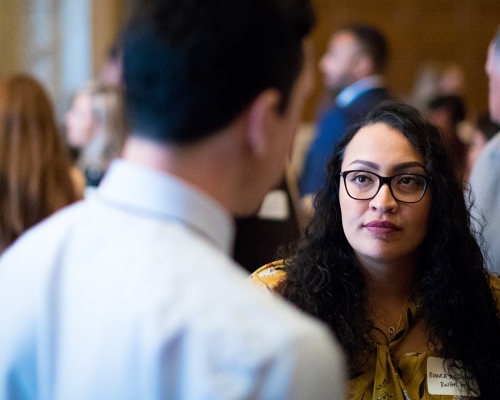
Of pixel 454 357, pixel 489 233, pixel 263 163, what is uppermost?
pixel 263 163

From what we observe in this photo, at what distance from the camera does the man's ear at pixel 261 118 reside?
33.2 inches

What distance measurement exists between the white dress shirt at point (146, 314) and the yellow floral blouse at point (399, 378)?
3.40 feet

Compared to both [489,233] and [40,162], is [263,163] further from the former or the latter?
[40,162]

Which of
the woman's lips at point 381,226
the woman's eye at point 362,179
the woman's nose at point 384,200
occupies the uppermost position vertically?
the woman's eye at point 362,179

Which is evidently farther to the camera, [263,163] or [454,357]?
[454,357]

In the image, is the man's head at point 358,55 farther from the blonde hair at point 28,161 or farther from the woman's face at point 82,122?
the blonde hair at point 28,161

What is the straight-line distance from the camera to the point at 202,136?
83cm

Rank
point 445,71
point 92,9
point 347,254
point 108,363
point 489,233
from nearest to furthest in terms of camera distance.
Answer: point 108,363 < point 347,254 < point 489,233 < point 92,9 < point 445,71

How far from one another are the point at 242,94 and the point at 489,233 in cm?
170

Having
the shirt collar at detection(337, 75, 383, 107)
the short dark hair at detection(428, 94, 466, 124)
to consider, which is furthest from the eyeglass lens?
the short dark hair at detection(428, 94, 466, 124)

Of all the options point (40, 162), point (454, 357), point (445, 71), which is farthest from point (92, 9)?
point (454, 357)

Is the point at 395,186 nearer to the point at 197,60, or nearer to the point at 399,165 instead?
the point at 399,165

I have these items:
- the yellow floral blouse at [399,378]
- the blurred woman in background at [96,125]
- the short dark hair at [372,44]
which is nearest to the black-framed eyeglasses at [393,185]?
the yellow floral blouse at [399,378]

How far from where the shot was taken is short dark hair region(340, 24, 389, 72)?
4.47 m
